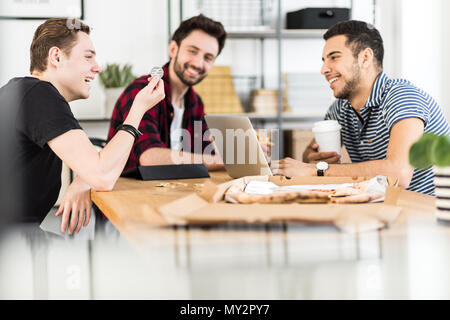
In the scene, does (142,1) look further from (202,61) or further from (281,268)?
(281,268)

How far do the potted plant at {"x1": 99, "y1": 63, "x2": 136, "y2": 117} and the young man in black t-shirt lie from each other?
1.52m

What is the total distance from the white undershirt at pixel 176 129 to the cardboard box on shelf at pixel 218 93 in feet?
3.73

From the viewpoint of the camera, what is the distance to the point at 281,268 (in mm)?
582

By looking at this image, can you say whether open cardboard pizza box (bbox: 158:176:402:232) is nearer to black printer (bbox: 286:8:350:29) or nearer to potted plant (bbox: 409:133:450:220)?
potted plant (bbox: 409:133:450:220)

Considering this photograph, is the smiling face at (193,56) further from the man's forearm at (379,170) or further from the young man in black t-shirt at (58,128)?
the man's forearm at (379,170)

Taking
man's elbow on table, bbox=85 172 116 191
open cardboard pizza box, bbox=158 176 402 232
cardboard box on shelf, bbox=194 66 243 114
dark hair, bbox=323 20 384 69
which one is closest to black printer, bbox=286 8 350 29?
cardboard box on shelf, bbox=194 66 243 114

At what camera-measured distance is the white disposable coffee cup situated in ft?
4.93

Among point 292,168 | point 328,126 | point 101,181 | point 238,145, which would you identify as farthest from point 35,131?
point 328,126

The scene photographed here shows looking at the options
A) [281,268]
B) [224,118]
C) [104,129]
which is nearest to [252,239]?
[281,268]

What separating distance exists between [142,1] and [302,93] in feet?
3.76

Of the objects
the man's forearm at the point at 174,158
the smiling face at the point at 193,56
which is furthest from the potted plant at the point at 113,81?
the man's forearm at the point at 174,158

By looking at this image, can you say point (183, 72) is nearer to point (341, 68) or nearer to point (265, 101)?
point (341, 68)

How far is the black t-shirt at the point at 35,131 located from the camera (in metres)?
1.17

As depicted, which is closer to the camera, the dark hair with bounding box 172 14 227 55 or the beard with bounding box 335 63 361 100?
the beard with bounding box 335 63 361 100
